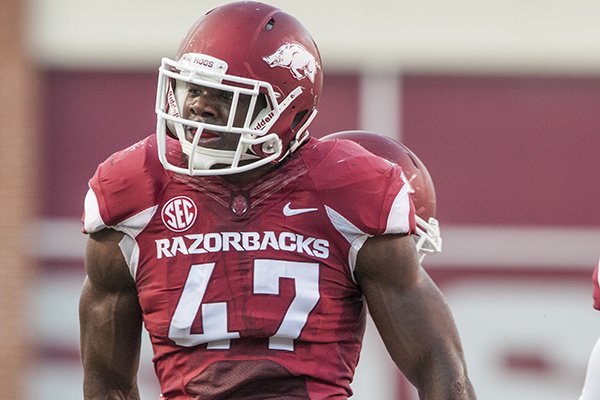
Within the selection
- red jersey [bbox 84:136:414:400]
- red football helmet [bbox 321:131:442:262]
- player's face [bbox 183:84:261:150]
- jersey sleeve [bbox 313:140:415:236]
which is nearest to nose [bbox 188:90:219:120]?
player's face [bbox 183:84:261:150]

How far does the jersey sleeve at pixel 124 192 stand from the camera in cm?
286

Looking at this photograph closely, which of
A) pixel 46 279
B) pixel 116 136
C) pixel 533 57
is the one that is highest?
pixel 533 57

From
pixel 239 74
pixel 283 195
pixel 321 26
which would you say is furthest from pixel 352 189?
pixel 321 26

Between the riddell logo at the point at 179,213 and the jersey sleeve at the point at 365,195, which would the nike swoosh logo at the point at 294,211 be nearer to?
the jersey sleeve at the point at 365,195

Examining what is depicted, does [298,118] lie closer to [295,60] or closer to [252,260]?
[295,60]

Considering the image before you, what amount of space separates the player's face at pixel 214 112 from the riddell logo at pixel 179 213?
0.14 metres

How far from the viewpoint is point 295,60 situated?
115 inches

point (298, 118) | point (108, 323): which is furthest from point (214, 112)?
point (108, 323)

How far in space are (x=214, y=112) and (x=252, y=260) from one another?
0.29 metres

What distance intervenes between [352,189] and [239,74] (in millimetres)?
312

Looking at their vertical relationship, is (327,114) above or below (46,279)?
above

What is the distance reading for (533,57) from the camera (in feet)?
25.3

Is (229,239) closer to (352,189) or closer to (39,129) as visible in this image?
(352,189)

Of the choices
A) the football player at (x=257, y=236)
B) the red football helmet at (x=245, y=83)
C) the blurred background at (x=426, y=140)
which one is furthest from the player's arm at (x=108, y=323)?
the blurred background at (x=426, y=140)
